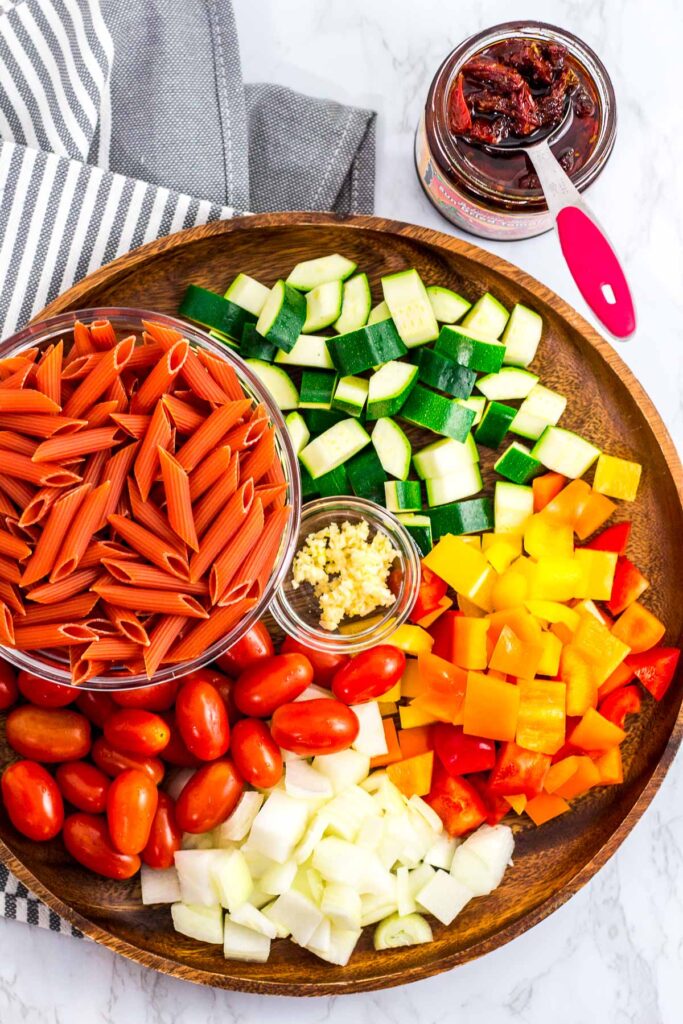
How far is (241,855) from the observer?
2.02 meters

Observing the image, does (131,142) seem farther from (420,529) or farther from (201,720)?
(201,720)

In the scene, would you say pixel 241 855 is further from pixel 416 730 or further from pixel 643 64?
pixel 643 64

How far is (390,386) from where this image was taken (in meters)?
2.07

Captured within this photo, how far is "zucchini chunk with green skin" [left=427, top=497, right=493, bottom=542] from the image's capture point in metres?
2.12

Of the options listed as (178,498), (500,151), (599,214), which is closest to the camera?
(178,498)

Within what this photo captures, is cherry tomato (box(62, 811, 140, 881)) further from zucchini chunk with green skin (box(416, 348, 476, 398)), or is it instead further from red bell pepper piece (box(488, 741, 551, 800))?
zucchini chunk with green skin (box(416, 348, 476, 398))

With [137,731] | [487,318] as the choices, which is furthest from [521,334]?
[137,731]

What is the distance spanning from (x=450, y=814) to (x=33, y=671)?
0.93 metres

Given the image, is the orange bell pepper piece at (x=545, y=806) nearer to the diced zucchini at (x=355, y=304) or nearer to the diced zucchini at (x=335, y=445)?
the diced zucchini at (x=335, y=445)

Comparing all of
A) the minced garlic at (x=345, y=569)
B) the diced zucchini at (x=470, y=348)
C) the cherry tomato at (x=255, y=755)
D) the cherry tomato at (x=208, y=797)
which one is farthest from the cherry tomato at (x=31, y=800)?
the diced zucchini at (x=470, y=348)

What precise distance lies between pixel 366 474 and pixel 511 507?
330 millimetres

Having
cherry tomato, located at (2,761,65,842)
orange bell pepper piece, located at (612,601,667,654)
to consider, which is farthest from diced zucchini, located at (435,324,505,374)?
cherry tomato, located at (2,761,65,842)

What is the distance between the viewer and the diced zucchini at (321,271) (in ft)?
6.91

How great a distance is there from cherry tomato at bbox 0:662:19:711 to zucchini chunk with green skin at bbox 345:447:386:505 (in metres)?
0.84
